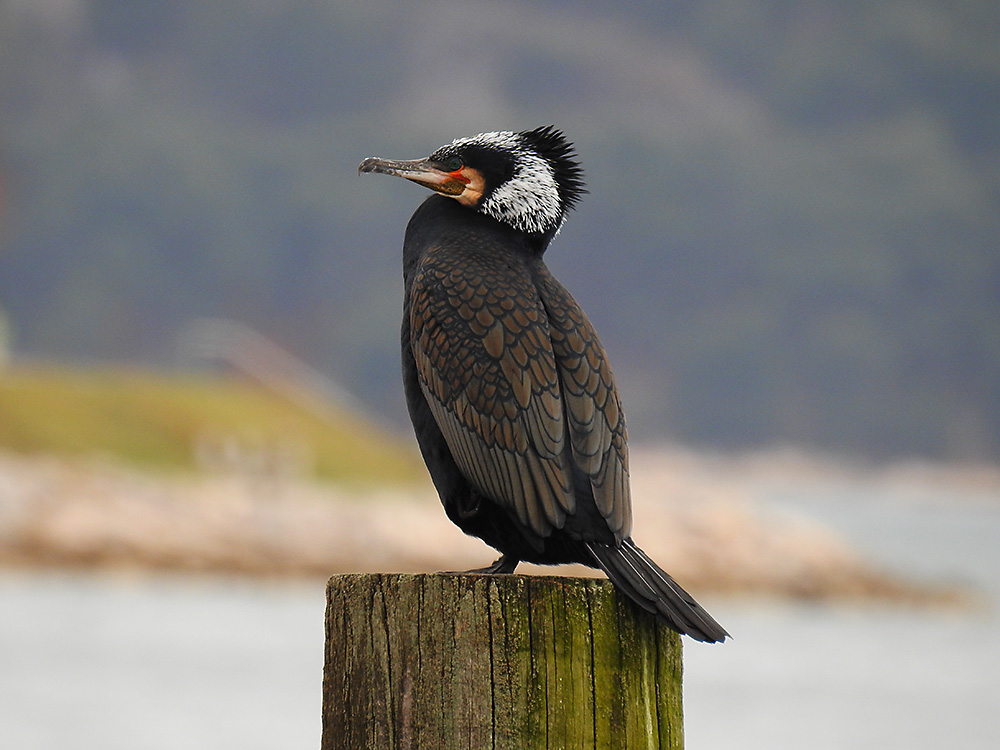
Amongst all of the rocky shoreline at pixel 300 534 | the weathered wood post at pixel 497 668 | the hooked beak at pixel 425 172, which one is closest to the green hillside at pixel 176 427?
the rocky shoreline at pixel 300 534

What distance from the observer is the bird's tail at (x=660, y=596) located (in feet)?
9.66

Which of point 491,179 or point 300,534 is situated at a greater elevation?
point 300,534

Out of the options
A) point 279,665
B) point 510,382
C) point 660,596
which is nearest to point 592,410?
point 510,382

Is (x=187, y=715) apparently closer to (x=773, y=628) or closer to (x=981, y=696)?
(x=981, y=696)

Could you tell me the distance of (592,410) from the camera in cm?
340

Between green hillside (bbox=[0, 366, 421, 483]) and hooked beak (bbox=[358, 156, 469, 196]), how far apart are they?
100 feet

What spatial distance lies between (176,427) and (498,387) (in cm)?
3333

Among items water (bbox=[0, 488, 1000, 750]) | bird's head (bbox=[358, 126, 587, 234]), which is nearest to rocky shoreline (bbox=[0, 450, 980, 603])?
water (bbox=[0, 488, 1000, 750])

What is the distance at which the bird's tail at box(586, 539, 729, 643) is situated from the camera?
294 centimetres

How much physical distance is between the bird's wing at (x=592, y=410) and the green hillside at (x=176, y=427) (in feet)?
101

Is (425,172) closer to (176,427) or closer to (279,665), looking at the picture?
(279,665)

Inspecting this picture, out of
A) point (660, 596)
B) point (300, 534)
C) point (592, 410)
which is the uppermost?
point (300, 534)

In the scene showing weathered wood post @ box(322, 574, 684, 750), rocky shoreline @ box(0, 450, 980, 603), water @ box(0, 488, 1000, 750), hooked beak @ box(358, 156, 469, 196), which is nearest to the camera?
weathered wood post @ box(322, 574, 684, 750)

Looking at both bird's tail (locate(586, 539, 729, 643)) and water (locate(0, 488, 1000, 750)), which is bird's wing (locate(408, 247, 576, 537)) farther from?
water (locate(0, 488, 1000, 750))
